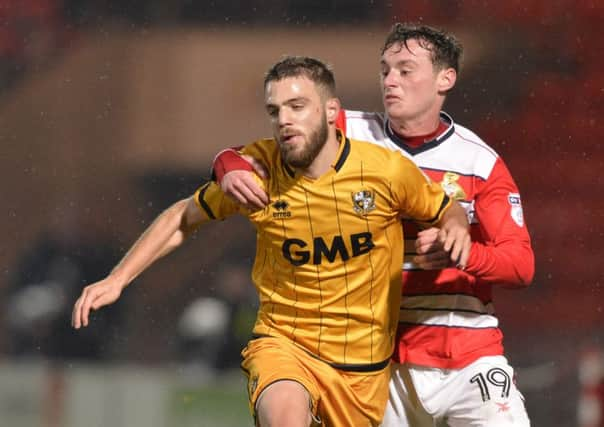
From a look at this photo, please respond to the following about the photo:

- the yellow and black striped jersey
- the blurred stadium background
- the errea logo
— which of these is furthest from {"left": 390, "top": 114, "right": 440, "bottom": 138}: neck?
the blurred stadium background

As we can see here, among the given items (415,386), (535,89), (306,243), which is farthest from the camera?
(535,89)

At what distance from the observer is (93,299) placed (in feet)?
10.6

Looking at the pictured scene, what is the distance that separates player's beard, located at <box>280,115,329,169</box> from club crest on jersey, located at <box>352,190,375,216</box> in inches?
5.5

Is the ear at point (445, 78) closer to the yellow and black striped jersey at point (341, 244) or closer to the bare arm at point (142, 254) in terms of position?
the yellow and black striped jersey at point (341, 244)

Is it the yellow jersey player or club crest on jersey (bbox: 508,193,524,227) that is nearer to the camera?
the yellow jersey player

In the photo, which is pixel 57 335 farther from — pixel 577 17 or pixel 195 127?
pixel 577 17

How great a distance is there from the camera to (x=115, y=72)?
17.3 ft

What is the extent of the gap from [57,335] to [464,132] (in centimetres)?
236

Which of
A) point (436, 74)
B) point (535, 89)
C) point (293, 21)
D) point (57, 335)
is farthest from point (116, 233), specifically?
point (436, 74)

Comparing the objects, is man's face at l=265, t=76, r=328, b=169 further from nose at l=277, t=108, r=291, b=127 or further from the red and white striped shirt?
the red and white striped shirt

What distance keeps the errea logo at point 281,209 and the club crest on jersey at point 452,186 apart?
440 mm

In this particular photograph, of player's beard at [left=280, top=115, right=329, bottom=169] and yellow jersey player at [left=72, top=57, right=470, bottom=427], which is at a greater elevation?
player's beard at [left=280, top=115, right=329, bottom=169]

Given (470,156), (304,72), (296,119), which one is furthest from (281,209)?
(470,156)

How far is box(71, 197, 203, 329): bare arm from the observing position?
3.22 meters
